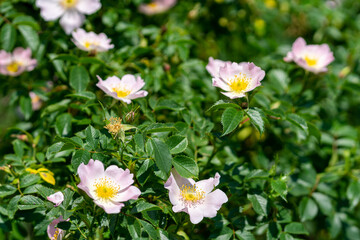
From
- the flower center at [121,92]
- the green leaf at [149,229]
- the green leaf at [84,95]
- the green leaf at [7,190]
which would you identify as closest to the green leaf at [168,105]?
the flower center at [121,92]

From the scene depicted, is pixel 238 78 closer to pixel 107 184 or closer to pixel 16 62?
pixel 107 184

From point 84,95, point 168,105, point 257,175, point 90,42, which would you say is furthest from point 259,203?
point 90,42

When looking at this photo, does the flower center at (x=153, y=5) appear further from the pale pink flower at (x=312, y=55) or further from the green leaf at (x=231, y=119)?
the green leaf at (x=231, y=119)

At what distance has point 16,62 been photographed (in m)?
1.73

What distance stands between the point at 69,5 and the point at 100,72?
0.50 meters

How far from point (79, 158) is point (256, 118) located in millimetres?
558

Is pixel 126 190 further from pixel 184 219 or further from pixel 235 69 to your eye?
pixel 235 69

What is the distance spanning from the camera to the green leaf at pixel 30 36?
167 cm

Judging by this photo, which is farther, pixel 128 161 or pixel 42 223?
pixel 42 223

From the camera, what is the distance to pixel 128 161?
3.79ft

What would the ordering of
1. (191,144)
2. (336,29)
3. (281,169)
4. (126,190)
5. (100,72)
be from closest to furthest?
(126,190), (191,144), (100,72), (281,169), (336,29)

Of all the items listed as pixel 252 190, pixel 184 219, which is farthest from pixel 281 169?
pixel 184 219

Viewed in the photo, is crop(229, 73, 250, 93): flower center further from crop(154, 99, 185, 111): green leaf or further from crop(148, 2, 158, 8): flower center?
crop(148, 2, 158, 8): flower center

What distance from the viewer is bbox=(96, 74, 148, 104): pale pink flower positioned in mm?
1294
